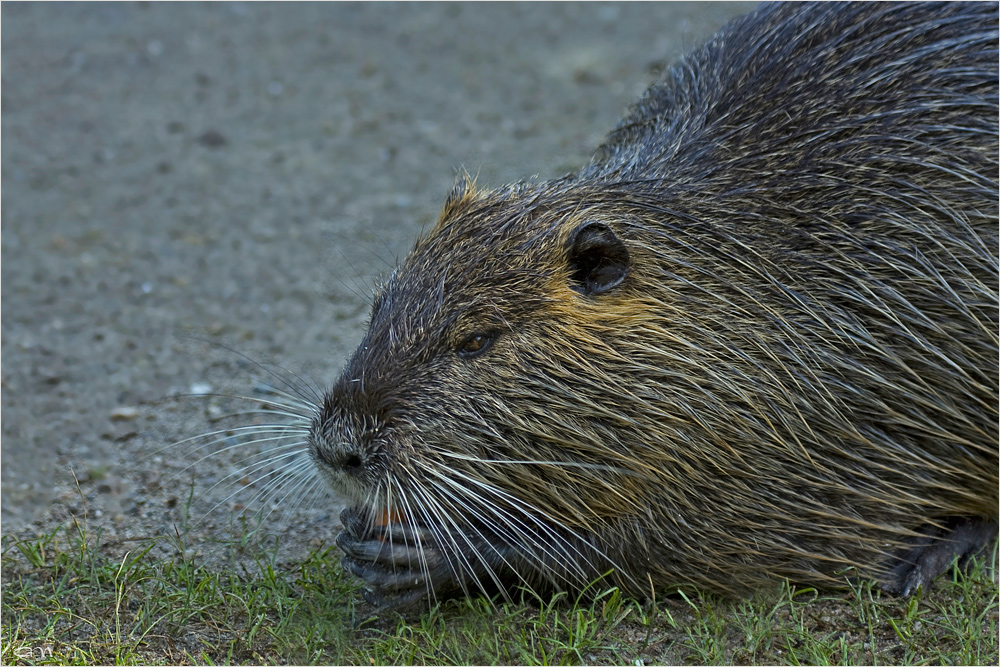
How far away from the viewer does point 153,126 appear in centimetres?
731

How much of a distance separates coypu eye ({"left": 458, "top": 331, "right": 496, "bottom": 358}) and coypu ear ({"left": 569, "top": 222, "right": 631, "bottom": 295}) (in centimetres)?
33

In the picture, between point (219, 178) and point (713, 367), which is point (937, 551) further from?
point (219, 178)

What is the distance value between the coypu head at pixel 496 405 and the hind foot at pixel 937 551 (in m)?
0.99

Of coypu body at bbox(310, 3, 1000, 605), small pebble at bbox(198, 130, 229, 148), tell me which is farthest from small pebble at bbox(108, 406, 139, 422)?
small pebble at bbox(198, 130, 229, 148)

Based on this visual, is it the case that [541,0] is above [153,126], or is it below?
above

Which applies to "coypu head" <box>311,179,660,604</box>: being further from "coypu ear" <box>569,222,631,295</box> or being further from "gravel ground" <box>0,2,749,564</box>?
"gravel ground" <box>0,2,749,564</box>

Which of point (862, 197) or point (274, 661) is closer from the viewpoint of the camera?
point (274, 661)

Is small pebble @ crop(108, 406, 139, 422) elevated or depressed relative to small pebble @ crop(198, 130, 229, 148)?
depressed

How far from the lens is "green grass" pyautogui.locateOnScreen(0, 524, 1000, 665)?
3.32m

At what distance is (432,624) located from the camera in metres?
3.48

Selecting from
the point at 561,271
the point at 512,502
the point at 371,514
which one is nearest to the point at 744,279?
the point at 561,271

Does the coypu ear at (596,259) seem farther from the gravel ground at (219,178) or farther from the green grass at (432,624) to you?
the green grass at (432,624)

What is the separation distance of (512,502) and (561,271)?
29.3 inches

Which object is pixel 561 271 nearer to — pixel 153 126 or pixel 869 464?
pixel 869 464
